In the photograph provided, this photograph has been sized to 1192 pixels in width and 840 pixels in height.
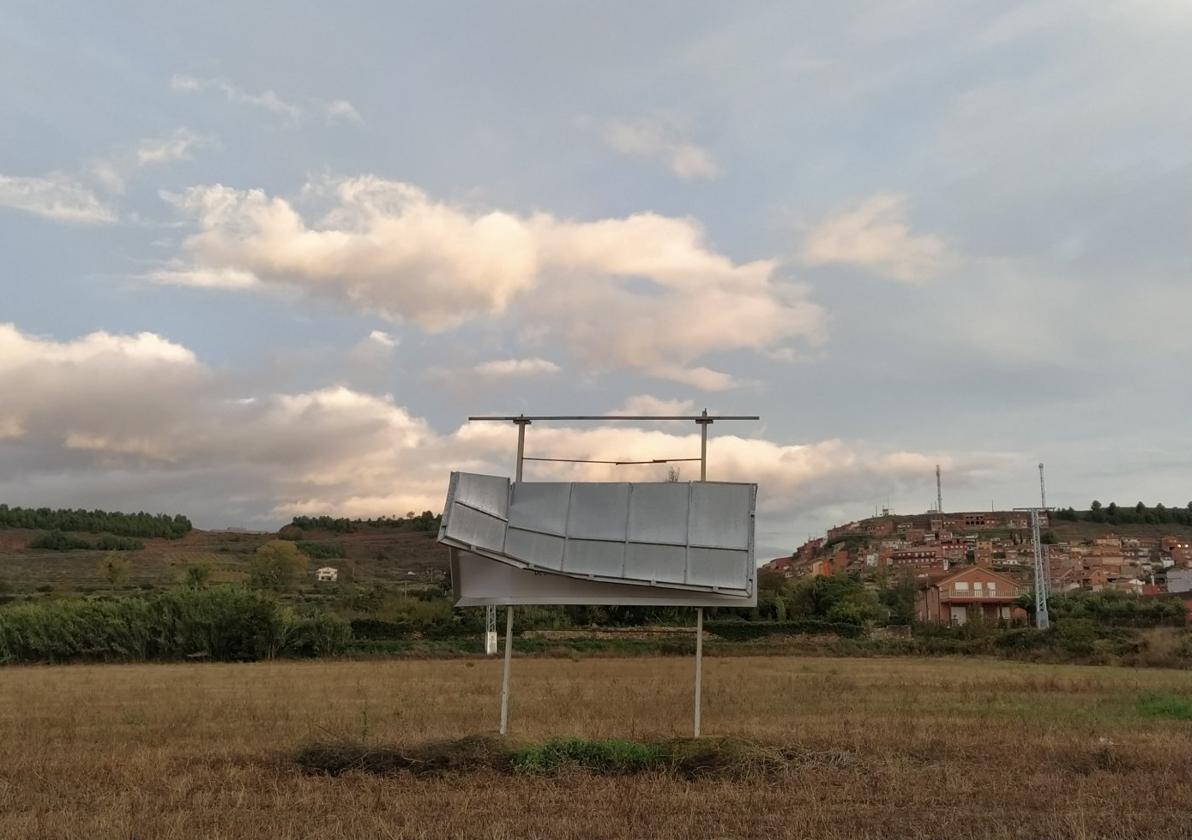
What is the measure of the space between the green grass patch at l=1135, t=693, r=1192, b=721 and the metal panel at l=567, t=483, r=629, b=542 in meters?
12.9

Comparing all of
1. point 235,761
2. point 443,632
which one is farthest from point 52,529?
point 235,761

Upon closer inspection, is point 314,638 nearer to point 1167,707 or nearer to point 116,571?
point 1167,707

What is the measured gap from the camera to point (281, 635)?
51.3 metres

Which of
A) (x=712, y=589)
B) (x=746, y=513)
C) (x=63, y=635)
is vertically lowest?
(x=63, y=635)

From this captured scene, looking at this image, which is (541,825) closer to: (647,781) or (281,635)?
(647,781)

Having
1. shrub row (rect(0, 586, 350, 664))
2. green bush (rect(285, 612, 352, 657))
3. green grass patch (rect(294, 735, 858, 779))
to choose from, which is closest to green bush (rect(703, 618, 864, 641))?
green bush (rect(285, 612, 352, 657))

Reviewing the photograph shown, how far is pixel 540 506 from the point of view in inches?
571

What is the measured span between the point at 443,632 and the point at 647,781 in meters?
54.4

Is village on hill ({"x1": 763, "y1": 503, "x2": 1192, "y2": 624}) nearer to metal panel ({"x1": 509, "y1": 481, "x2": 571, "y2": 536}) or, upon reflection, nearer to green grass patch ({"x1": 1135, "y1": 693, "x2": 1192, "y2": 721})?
green grass patch ({"x1": 1135, "y1": 693, "x2": 1192, "y2": 721})

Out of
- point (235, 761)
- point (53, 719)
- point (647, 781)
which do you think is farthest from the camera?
point (53, 719)

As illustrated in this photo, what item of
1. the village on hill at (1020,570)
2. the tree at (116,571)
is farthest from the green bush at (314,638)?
the village on hill at (1020,570)

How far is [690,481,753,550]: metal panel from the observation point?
1420cm

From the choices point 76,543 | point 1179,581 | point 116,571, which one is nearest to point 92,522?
point 76,543

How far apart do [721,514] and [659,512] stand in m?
0.91
